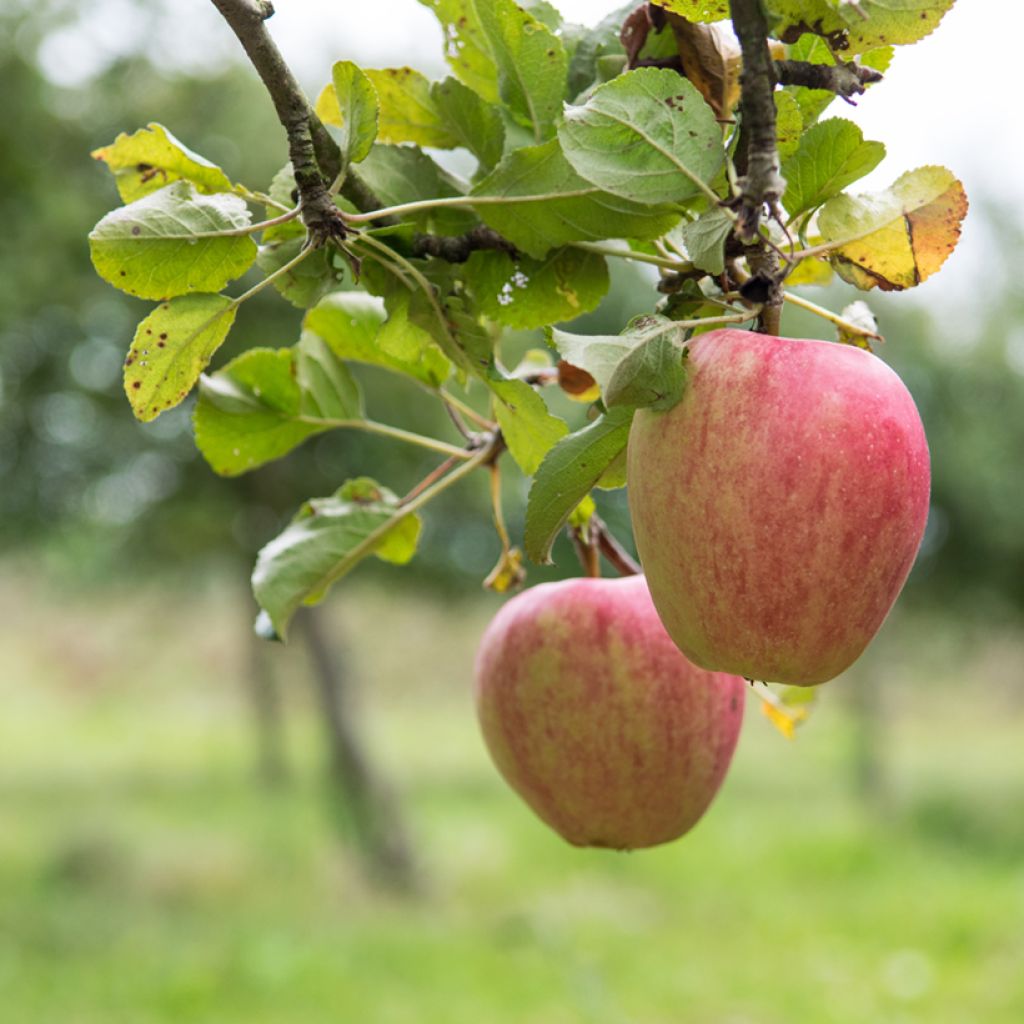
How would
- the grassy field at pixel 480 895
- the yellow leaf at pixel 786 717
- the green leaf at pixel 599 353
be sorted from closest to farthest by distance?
the green leaf at pixel 599 353, the yellow leaf at pixel 786 717, the grassy field at pixel 480 895

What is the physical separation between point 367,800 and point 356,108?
4519mm

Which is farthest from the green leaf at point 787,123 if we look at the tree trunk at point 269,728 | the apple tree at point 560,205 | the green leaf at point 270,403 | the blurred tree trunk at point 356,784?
the tree trunk at point 269,728

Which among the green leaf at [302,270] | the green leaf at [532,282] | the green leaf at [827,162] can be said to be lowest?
the green leaf at [532,282]

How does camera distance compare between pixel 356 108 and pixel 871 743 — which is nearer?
pixel 356 108

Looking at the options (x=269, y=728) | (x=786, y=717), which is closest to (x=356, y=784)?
(x=269, y=728)

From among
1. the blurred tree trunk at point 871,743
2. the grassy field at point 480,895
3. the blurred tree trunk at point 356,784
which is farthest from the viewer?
the blurred tree trunk at point 871,743

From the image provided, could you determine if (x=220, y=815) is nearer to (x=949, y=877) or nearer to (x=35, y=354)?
(x=35, y=354)

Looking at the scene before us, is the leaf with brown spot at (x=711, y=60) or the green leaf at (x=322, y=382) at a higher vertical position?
the leaf with brown spot at (x=711, y=60)

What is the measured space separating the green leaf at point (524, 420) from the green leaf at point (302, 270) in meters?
0.08

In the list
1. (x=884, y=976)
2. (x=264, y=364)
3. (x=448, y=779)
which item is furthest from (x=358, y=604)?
(x=264, y=364)

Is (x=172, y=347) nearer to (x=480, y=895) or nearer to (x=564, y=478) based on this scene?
(x=564, y=478)

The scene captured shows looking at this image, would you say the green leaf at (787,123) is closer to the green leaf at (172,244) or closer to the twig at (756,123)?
the twig at (756,123)

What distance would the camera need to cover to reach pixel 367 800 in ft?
15.7

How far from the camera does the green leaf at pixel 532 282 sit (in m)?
0.54
